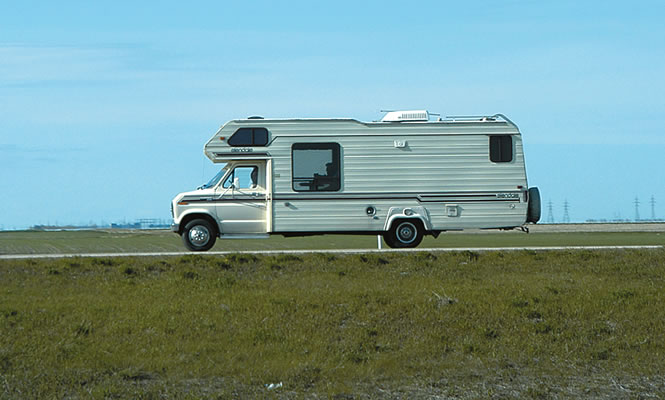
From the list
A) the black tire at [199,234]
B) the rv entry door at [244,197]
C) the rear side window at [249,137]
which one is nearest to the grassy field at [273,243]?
the black tire at [199,234]

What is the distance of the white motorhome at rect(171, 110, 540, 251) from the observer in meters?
21.0

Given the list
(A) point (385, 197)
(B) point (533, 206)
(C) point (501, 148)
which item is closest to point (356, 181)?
(A) point (385, 197)

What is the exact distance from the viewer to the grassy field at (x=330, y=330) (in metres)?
9.82

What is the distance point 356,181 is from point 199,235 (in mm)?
4183

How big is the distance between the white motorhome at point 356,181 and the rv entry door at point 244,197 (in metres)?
0.03

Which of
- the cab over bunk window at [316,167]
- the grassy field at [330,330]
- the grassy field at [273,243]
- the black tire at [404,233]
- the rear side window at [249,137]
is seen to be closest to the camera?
the grassy field at [330,330]

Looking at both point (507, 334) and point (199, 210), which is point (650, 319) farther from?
point (199, 210)

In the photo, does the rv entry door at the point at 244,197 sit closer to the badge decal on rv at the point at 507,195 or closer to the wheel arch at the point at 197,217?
the wheel arch at the point at 197,217

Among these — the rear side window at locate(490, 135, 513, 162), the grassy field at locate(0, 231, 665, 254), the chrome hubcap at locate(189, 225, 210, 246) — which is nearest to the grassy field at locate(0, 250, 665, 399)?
the chrome hubcap at locate(189, 225, 210, 246)

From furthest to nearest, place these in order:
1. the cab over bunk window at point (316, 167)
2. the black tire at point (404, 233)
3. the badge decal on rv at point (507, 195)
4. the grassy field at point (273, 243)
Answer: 1. the grassy field at point (273, 243)
2. the black tire at point (404, 233)
3. the badge decal on rv at point (507, 195)
4. the cab over bunk window at point (316, 167)

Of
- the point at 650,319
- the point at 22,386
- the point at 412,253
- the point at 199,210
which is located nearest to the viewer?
the point at 22,386

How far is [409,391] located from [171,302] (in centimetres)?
536

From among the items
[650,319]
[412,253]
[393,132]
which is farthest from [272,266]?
[650,319]

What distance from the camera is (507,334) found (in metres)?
12.0
